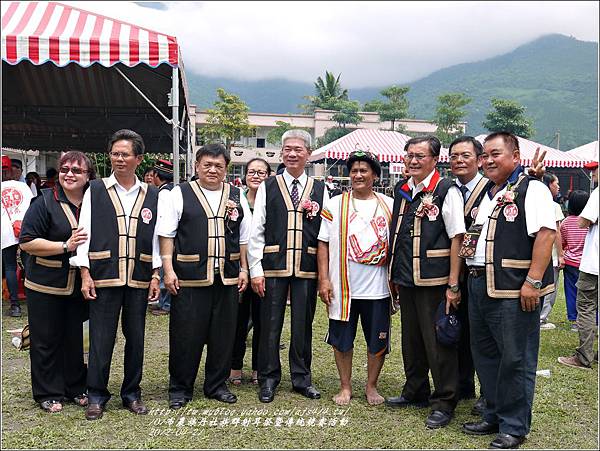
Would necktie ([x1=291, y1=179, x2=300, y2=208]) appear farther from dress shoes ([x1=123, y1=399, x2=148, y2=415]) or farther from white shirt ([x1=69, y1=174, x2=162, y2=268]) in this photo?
dress shoes ([x1=123, y1=399, x2=148, y2=415])

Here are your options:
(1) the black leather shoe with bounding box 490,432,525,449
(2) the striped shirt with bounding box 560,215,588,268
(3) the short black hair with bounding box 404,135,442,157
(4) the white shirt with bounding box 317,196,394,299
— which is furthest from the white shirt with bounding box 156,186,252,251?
(2) the striped shirt with bounding box 560,215,588,268

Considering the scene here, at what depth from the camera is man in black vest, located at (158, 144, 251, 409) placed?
140 inches

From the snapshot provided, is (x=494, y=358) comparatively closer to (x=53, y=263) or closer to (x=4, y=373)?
(x=53, y=263)

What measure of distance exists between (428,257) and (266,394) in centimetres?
151

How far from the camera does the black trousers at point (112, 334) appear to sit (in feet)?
11.0

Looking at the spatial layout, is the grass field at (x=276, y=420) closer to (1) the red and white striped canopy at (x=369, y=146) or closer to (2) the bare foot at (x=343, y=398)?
(2) the bare foot at (x=343, y=398)

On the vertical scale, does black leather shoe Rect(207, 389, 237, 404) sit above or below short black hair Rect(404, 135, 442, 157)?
below

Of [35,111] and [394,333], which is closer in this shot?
[394,333]

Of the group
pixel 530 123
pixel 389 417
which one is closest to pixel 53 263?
pixel 389 417

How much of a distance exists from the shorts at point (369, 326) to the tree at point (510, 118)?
39.4 meters

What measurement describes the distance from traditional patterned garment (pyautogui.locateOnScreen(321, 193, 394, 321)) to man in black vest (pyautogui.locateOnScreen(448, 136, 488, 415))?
0.55m

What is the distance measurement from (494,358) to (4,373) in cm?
369

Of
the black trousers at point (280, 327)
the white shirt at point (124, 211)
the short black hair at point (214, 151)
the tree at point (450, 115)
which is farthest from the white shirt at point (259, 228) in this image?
the tree at point (450, 115)

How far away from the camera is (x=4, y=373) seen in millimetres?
4191
